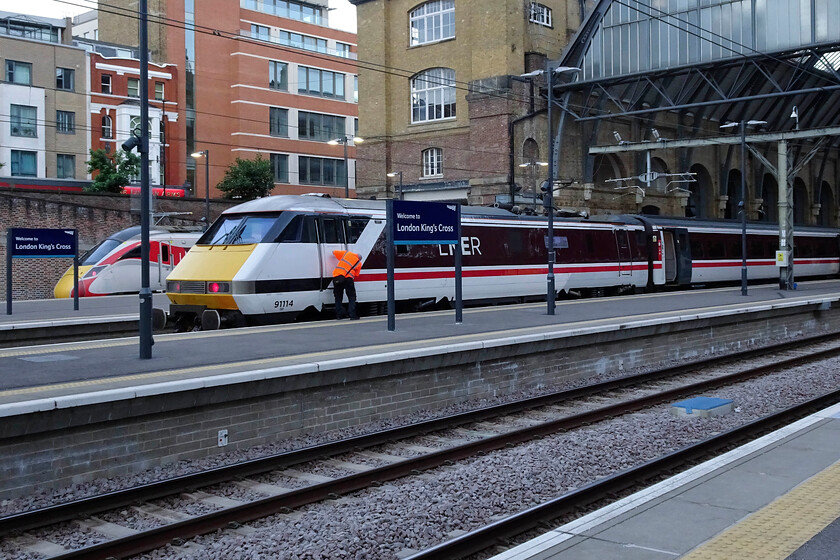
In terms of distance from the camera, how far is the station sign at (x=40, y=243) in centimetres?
2072

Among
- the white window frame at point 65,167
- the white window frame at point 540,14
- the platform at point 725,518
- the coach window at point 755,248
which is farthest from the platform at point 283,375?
the white window frame at point 65,167

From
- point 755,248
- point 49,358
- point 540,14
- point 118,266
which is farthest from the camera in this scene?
point 540,14

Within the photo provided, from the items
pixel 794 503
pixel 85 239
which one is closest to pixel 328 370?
pixel 794 503

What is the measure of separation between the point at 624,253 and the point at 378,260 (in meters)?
12.4

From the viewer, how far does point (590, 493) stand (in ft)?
26.6

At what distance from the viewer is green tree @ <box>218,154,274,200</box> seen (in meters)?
55.4

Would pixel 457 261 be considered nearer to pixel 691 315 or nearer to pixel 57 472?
pixel 691 315

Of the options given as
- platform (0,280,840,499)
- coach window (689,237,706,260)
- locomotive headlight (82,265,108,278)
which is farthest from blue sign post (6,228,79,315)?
coach window (689,237,706,260)

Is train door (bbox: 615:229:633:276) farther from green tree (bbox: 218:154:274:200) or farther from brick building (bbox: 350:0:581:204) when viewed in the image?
green tree (bbox: 218:154:274:200)

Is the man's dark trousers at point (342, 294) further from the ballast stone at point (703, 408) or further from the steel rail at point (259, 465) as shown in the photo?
the ballast stone at point (703, 408)

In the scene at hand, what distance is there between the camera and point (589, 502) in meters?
8.10

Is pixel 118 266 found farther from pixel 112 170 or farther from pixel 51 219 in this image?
pixel 112 170

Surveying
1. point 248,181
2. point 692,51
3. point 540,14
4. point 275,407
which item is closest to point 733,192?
point 692,51

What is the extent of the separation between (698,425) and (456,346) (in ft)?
12.1
